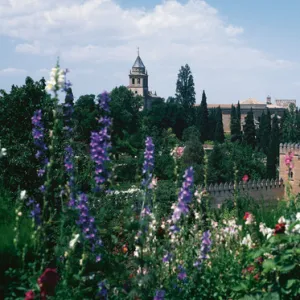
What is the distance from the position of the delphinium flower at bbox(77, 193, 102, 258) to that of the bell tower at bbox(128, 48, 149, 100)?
3973 inches

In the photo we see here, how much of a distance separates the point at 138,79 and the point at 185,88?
2958 cm

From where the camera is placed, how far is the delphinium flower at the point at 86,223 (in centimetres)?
416

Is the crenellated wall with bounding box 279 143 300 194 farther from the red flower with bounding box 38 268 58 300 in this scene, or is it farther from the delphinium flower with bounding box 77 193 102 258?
the red flower with bounding box 38 268 58 300

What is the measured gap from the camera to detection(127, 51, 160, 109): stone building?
105m

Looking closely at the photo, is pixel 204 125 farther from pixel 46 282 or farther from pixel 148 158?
pixel 46 282

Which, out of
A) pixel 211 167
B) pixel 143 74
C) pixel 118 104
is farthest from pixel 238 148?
pixel 143 74

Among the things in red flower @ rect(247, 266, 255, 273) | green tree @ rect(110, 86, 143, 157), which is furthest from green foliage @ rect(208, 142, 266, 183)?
red flower @ rect(247, 266, 255, 273)

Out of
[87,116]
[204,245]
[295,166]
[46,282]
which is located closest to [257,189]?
[295,166]

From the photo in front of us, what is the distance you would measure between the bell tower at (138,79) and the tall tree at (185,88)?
91.5ft

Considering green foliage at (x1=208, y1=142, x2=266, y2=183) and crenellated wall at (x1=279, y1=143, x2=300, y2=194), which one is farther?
green foliage at (x1=208, y1=142, x2=266, y2=183)

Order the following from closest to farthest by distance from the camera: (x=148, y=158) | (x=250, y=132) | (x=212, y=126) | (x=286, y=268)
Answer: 1. (x=148, y=158)
2. (x=286, y=268)
3. (x=250, y=132)
4. (x=212, y=126)

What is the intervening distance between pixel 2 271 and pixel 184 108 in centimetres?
6789

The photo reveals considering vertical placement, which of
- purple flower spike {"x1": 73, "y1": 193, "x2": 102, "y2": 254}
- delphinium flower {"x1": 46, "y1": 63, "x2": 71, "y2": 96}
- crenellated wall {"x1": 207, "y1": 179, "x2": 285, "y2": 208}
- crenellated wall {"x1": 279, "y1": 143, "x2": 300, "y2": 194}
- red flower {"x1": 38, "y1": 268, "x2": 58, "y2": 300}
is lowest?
crenellated wall {"x1": 207, "y1": 179, "x2": 285, "y2": 208}

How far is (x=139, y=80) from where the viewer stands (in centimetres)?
10544
